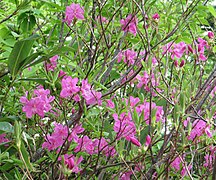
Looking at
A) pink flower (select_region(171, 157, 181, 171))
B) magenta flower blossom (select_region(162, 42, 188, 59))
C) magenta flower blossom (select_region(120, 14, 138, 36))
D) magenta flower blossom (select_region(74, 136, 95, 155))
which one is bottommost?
magenta flower blossom (select_region(74, 136, 95, 155))

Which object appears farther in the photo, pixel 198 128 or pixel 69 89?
pixel 198 128

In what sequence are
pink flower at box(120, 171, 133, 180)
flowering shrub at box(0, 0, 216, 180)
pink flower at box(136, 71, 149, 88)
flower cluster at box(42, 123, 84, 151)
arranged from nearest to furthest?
flowering shrub at box(0, 0, 216, 180) → flower cluster at box(42, 123, 84, 151) → pink flower at box(120, 171, 133, 180) → pink flower at box(136, 71, 149, 88)

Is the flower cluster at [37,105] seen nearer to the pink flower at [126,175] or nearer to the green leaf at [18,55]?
the green leaf at [18,55]

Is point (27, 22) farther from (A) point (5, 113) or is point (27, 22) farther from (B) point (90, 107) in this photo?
(B) point (90, 107)

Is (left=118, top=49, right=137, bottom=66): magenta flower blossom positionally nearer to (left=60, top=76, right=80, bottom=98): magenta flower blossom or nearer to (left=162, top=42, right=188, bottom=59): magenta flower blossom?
(left=162, top=42, right=188, bottom=59): magenta flower blossom

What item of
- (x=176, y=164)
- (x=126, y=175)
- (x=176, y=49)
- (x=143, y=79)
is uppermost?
Result: (x=176, y=49)

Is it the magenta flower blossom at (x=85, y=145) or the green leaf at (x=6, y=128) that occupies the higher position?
the green leaf at (x=6, y=128)

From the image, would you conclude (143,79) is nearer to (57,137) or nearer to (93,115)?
(93,115)

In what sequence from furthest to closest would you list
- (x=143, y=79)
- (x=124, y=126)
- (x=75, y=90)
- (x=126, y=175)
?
1. (x=143, y=79)
2. (x=126, y=175)
3. (x=124, y=126)
4. (x=75, y=90)

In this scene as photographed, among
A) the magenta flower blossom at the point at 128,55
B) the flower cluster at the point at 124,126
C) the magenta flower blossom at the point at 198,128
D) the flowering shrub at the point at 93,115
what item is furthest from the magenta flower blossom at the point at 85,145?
the magenta flower blossom at the point at 128,55

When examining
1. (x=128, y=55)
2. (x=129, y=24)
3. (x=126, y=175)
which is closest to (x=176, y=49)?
Result: (x=128, y=55)

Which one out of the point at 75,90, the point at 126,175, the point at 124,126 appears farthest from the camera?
the point at 126,175

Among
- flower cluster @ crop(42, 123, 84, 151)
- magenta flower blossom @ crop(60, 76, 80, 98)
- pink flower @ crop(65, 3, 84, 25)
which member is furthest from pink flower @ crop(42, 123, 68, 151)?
pink flower @ crop(65, 3, 84, 25)

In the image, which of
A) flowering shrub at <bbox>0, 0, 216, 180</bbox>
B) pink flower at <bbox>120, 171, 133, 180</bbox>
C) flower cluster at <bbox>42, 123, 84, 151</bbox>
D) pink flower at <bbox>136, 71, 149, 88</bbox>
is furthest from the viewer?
pink flower at <bbox>136, 71, 149, 88</bbox>
